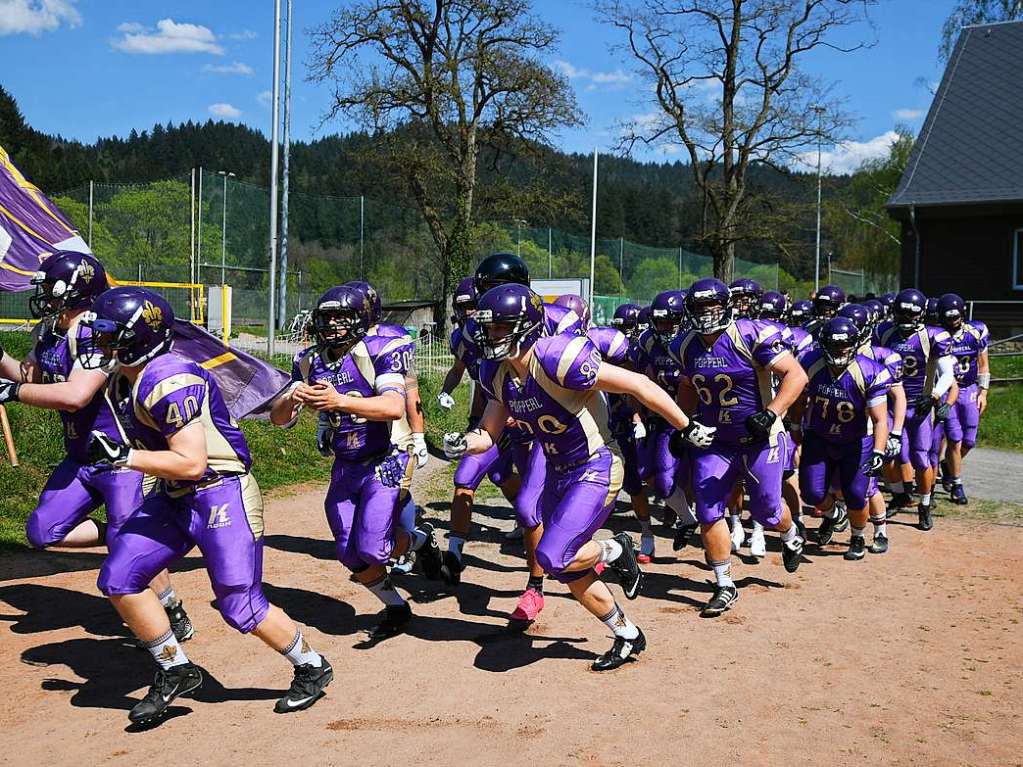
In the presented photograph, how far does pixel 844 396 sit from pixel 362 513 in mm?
4237

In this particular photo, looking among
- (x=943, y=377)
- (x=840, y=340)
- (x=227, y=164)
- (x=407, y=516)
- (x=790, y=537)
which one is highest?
(x=227, y=164)

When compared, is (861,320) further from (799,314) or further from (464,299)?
(799,314)

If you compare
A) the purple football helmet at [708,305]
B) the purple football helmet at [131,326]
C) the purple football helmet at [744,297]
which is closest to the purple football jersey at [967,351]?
the purple football helmet at [744,297]

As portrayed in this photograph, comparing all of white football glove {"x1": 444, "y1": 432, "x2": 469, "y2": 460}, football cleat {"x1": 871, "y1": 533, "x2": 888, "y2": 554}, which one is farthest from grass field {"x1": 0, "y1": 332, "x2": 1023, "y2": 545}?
white football glove {"x1": 444, "y1": 432, "x2": 469, "y2": 460}

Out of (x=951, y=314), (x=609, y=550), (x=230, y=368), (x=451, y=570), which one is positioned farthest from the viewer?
(x=951, y=314)

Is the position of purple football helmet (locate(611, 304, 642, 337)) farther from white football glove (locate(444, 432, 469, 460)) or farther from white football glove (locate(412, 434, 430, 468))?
white football glove (locate(444, 432, 469, 460))

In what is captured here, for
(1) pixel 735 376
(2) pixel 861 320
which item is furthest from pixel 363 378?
(2) pixel 861 320

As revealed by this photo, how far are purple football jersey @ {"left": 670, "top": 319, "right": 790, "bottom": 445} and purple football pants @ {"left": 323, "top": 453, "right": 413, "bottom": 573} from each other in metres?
Answer: 2.33

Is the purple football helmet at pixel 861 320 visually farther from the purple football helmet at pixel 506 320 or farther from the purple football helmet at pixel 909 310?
the purple football helmet at pixel 506 320

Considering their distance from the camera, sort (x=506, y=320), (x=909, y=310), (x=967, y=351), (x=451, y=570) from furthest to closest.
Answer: (x=967, y=351)
(x=909, y=310)
(x=451, y=570)
(x=506, y=320)

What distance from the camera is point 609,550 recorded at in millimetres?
5844

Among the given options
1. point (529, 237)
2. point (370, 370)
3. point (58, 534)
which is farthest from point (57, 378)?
point (529, 237)

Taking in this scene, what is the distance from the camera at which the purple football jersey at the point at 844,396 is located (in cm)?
800

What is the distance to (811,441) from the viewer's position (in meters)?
8.40
